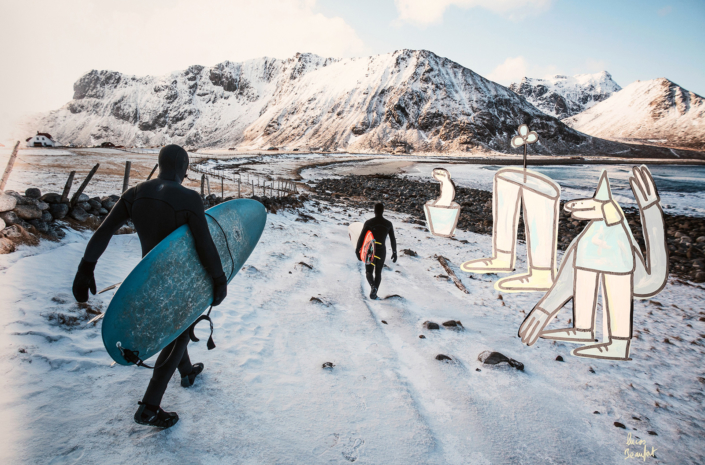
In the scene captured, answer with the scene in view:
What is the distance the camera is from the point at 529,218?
383 cm

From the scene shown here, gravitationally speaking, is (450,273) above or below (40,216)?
below

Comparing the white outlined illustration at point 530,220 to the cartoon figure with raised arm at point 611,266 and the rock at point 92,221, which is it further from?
the rock at point 92,221

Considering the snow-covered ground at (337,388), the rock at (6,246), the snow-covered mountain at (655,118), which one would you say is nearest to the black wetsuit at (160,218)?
the snow-covered ground at (337,388)

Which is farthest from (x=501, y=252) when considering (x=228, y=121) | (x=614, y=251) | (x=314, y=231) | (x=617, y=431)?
(x=228, y=121)

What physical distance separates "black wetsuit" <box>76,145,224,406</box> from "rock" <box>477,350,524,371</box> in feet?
12.4

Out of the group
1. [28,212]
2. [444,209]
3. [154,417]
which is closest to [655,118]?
[444,209]

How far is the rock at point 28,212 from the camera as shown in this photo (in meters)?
5.43

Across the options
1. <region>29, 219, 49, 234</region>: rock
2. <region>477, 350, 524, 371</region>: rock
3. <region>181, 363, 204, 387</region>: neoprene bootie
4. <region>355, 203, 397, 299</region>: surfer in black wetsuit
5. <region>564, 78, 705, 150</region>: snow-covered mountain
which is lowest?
<region>477, 350, 524, 371</region>: rock

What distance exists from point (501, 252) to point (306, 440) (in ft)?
10.9

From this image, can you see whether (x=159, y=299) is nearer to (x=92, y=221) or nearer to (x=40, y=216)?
(x=40, y=216)

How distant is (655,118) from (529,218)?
181573mm

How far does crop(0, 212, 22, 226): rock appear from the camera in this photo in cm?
512

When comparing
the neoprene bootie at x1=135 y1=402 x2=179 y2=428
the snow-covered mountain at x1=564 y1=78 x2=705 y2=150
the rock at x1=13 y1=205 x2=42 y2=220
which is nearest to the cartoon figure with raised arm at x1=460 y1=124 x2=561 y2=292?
the neoprene bootie at x1=135 y1=402 x2=179 y2=428

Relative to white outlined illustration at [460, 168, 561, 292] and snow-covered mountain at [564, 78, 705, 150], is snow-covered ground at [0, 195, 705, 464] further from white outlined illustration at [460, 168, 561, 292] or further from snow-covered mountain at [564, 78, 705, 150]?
snow-covered mountain at [564, 78, 705, 150]
